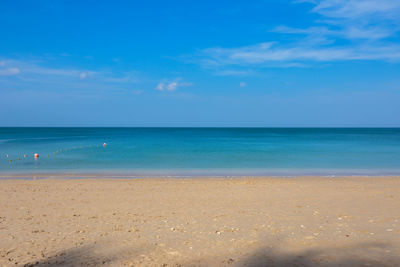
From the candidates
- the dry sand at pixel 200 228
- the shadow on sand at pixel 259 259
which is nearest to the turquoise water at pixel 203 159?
the dry sand at pixel 200 228

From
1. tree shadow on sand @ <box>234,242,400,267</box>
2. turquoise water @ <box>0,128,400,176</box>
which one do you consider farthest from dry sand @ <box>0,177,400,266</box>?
turquoise water @ <box>0,128,400,176</box>

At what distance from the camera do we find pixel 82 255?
5355 millimetres

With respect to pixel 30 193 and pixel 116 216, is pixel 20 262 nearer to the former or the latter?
pixel 116 216

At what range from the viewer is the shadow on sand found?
16.5ft

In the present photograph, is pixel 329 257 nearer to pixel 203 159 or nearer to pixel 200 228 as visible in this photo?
pixel 200 228

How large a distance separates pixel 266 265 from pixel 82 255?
2850mm

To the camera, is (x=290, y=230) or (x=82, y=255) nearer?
(x=82, y=255)

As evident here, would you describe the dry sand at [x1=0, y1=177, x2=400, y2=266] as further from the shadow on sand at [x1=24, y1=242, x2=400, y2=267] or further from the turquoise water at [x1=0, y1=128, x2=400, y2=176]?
the turquoise water at [x1=0, y1=128, x2=400, y2=176]

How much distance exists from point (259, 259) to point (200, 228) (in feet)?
6.38

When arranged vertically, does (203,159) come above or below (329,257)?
below

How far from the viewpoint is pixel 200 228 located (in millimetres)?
6941

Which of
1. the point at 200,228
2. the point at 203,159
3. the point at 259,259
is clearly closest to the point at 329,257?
the point at 259,259

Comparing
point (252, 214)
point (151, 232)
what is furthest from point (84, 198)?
point (252, 214)

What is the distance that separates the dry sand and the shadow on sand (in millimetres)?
15
